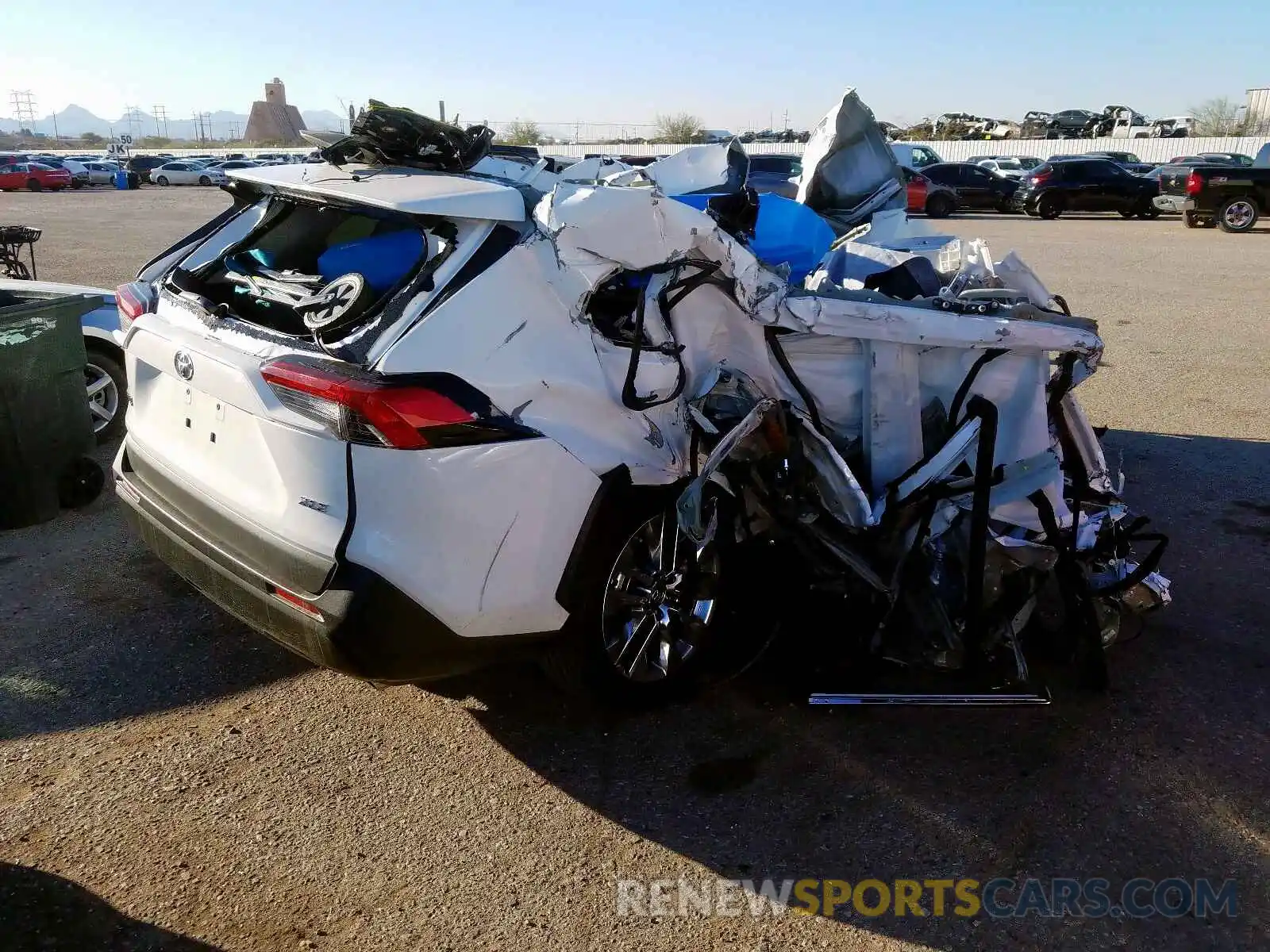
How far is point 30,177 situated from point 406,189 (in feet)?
148

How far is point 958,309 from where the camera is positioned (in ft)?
12.1

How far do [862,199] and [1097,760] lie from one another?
342cm

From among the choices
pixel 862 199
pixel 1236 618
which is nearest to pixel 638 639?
pixel 1236 618

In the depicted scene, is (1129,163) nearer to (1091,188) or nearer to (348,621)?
(1091,188)

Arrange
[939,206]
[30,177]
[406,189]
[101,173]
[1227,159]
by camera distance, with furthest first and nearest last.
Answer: [101,173] < [30,177] < [1227,159] < [939,206] < [406,189]

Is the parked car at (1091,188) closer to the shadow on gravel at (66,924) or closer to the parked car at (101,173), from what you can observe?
the shadow on gravel at (66,924)

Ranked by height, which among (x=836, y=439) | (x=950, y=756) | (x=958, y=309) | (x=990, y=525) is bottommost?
(x=950, y=756)

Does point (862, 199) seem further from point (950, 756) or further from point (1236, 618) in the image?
point (950, 756)

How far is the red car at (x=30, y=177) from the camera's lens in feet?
132

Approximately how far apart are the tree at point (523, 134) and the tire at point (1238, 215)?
31549 mm

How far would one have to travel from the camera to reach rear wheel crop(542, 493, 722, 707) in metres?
3.24

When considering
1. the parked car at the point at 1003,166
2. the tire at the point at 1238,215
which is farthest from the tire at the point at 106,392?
the parked car at the point at 1003,166

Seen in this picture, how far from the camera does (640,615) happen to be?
136 inches

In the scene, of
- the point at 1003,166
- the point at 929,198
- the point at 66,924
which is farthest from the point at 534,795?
the point at 1003,166
